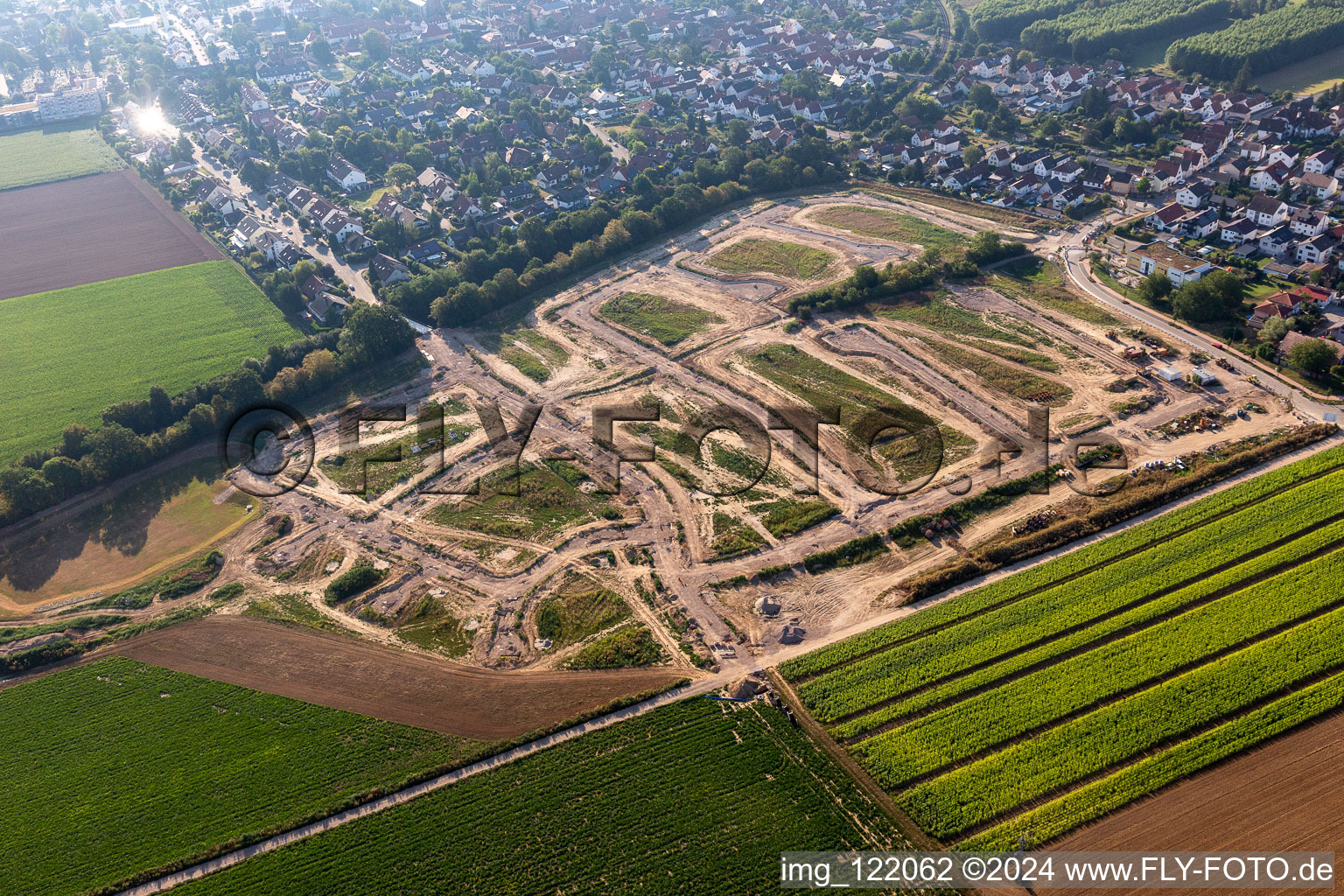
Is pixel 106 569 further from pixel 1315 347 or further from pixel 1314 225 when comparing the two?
pixel 1314 225

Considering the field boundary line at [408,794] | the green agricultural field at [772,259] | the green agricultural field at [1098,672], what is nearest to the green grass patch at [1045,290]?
the green agricultural field at [772,259]

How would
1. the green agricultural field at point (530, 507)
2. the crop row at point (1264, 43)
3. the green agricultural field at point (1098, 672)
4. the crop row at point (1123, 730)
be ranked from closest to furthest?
the crop row at point (1123, 730) → the green agricultural field at point (1098, 672) → the green agricultural field at point (530, 507) → the crop row at point (1264, 43)

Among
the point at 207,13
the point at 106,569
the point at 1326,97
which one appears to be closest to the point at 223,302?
the point at 106,569

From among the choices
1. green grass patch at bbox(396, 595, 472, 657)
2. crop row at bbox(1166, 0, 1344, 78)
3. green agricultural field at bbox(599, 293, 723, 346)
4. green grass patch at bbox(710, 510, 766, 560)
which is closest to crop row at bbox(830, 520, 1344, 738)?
green grass patch at bbox(710, 510, 766, 560)

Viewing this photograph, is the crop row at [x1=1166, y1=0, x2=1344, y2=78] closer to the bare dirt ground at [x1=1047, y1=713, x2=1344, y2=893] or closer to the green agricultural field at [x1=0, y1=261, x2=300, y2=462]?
the bare dirt ground at [x1=1047, y1=713, x2=1344, y2=893]

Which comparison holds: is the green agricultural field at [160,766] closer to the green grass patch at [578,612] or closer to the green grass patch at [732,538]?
the green grass patch at [578,612]

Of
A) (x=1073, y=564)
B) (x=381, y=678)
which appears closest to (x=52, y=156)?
(x=381, y=678)
